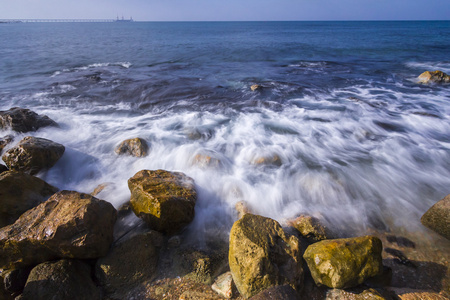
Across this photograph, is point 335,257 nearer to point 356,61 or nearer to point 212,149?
point 212,149

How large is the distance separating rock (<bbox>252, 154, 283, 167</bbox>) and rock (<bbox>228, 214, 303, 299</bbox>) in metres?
2.59

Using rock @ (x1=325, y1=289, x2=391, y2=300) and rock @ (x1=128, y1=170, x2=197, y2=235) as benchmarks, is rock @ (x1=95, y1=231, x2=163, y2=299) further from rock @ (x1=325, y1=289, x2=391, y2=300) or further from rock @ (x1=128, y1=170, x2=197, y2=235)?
rock @ (x1=325, y1=289, x2=391, y2=300)

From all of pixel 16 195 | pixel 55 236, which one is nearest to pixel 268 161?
pixel 55 236

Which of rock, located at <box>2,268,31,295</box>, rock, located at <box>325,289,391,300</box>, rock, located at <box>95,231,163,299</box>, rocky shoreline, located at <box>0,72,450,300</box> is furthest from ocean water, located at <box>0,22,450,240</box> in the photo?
rock, located at <box>2,268,31,295</box>

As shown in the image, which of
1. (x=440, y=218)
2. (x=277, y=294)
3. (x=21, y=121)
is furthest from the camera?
(x=21, y=121)

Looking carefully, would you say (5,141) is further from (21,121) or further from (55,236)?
(55,236)

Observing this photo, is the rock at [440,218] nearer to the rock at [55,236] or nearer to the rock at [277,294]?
the rock at [277,294]

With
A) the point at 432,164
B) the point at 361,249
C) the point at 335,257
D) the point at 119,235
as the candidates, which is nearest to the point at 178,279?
the point at 119,235

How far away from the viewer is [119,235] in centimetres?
351

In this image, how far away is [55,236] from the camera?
2.82m

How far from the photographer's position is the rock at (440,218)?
11.6ft

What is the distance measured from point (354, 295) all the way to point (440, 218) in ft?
6.81

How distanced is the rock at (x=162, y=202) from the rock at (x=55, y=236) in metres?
0.56

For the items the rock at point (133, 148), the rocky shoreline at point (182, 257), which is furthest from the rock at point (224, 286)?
the rock at point (133, 148)
